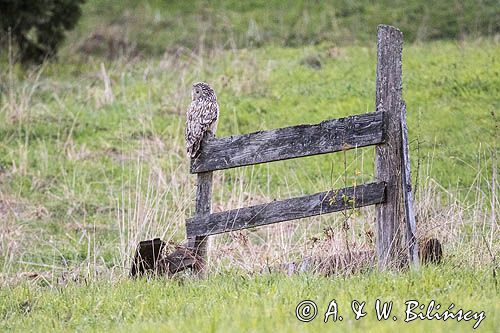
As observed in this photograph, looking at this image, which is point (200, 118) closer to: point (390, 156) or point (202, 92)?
point (202, 92)

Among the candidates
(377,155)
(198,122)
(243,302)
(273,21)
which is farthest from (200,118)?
(273,21)

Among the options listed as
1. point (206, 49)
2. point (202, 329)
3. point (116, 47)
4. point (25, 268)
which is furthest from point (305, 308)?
point (116, 47)

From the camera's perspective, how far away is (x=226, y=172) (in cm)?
1261

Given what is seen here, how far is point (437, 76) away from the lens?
618 inches

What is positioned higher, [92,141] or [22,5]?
[22,5]

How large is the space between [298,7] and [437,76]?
7629mm

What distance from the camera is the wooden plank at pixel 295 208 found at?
6.85 meters

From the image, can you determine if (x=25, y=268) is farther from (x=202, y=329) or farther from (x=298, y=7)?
(x=298, y=7)

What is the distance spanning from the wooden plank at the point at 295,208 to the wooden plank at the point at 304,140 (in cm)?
33

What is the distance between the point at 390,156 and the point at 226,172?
19.4ft

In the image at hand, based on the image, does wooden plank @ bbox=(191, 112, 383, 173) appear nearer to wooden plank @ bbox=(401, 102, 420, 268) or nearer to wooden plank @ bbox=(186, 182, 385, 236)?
wooden plank @ bbox=(401, 102, 420, 268)

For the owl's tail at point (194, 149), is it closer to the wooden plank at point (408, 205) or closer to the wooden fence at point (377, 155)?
the wooden fence at point (377, 155)

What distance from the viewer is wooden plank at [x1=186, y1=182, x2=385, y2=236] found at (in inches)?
270

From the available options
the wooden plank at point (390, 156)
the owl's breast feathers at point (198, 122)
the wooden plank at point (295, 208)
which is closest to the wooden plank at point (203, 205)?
the wooden plank at point (295, 208)
